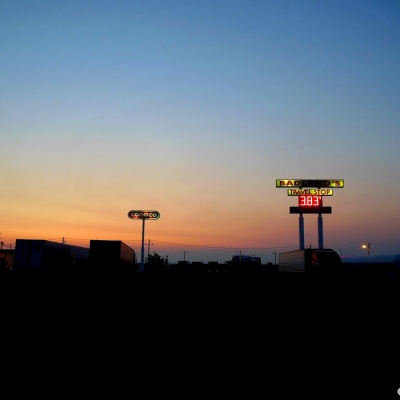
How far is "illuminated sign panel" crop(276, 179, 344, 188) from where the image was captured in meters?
55.0

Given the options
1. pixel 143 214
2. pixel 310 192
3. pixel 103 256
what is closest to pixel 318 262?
pixel 310 192

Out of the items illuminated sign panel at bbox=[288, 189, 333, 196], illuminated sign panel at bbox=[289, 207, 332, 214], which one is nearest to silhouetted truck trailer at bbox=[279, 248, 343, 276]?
illuminated sign panel at bbox=[289, 207, 332, 214]

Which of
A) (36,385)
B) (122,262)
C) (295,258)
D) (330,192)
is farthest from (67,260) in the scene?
(36,385)

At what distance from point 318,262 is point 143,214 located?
28.4m

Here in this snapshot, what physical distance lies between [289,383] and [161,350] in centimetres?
347

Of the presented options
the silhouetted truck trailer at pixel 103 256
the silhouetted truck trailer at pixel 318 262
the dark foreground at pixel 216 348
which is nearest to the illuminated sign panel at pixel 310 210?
the silhouetted truck trailer at pixel 318 262

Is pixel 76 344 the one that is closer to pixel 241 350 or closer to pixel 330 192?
pixel 241 350

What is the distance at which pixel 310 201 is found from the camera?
54219mm

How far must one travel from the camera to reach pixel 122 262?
43.6m

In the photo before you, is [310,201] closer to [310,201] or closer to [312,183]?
[310,201]

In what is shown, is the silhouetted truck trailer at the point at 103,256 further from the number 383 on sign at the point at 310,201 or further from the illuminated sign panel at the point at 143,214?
the number 383 on sign at the point at 310,201

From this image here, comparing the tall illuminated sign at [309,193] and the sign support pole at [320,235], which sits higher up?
the tall illuminated sign at [309,193]

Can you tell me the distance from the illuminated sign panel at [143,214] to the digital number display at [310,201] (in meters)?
19.2

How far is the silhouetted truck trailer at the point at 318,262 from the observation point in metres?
39.2
